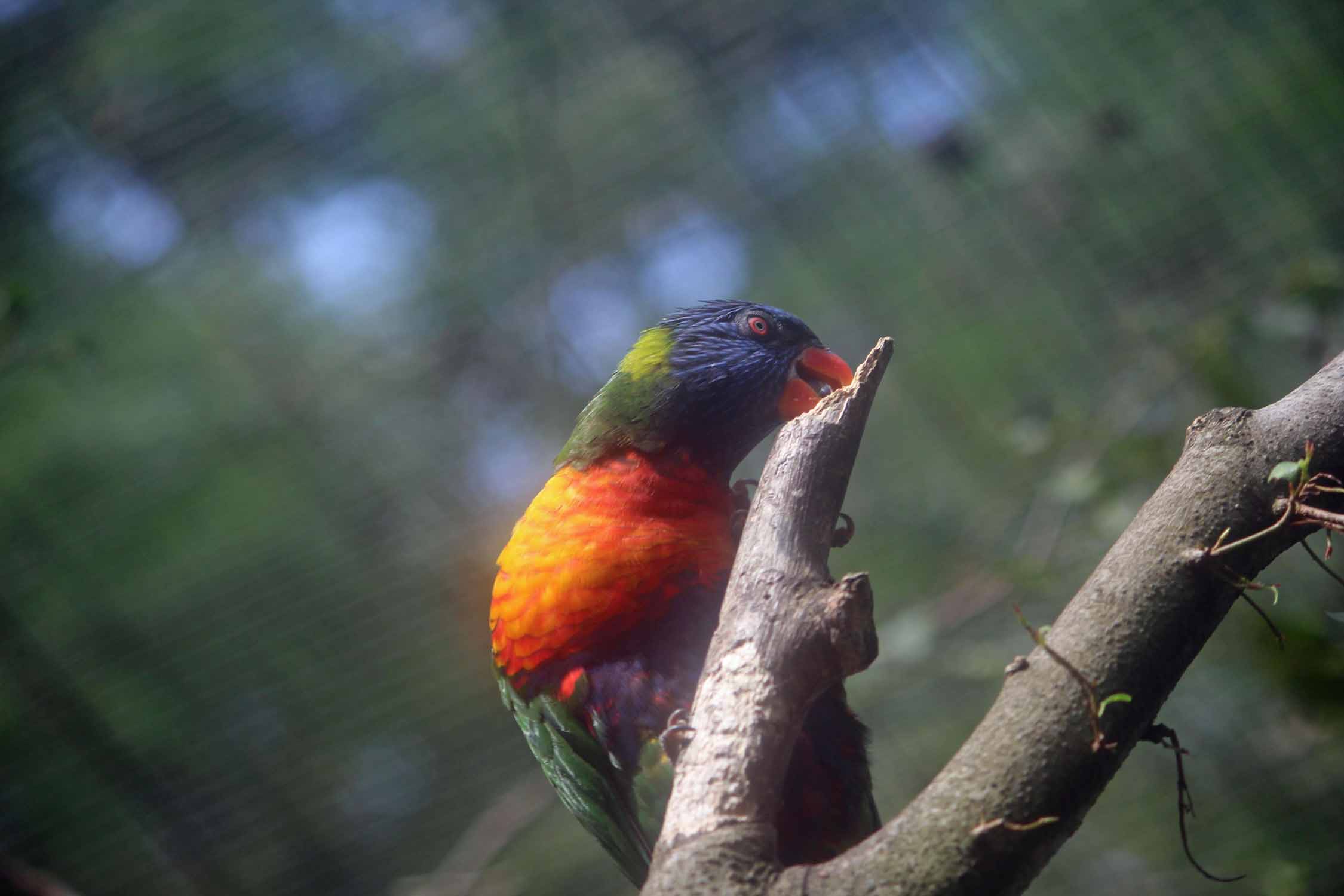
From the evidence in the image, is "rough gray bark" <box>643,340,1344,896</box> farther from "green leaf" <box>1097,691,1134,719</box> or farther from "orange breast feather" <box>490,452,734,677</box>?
"orange breast feather" <box>490,452,734,677</box>

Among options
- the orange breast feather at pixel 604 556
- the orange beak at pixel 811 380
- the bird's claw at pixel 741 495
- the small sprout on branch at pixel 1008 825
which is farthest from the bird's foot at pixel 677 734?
the orange beak at pixel 811 380

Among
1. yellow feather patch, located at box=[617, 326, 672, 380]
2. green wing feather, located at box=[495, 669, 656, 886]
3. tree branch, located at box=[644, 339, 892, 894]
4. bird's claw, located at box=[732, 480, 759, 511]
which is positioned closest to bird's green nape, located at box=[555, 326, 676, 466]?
yellow feather patch, located at box=[617, 326, 672, 380]

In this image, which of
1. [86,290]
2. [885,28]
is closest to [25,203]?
[86,290]

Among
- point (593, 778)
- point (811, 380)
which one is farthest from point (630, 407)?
point (593, 778)

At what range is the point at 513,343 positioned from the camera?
2707mm

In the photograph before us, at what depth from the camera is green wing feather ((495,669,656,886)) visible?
4.98 ft

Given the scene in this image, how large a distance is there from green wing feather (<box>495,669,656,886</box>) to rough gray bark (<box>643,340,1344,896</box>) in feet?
1.80

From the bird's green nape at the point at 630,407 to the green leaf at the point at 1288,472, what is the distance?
1010 millimetres

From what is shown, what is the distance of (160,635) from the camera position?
2.69 metres

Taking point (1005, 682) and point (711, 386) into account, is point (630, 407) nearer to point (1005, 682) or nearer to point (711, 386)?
point (711, 386)

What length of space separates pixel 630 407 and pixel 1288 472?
1.12 metres

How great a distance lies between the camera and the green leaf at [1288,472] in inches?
33.8

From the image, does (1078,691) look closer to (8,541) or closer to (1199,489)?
(1199,489)

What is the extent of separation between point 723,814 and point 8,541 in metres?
2.56
